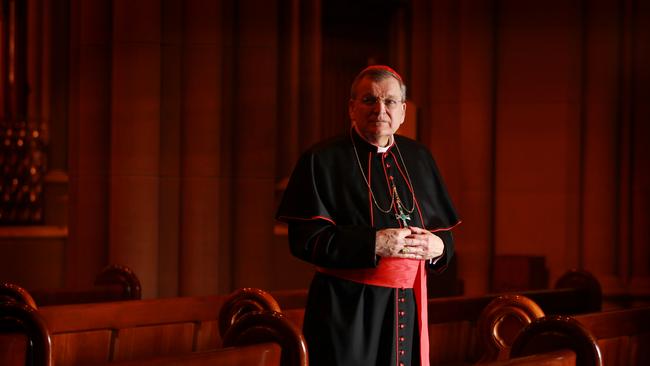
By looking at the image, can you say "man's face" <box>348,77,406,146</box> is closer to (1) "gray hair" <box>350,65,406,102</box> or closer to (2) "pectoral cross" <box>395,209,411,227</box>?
(1) "gray hair" <box>350,65,406,102</box>

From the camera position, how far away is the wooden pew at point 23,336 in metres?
2.78

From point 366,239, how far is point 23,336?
43.2 inches

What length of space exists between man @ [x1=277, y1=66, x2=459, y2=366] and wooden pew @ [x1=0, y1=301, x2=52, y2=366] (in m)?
0.81

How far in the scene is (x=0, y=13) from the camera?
10.9 metres

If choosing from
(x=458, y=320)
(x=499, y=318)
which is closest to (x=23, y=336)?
(x=499, y=318)

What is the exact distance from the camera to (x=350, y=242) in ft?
8.62

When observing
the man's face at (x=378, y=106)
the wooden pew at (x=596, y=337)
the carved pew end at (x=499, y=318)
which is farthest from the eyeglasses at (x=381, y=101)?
the carved pew end at (x=499, y=318)

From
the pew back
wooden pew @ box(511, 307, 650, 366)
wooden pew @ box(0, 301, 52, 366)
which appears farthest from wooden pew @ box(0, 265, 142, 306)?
wooden pew @ box(511, 307, 650, 366)

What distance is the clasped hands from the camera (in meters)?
2.64

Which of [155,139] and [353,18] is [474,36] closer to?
[155,139]

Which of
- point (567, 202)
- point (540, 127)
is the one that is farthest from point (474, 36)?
point (567, 202)

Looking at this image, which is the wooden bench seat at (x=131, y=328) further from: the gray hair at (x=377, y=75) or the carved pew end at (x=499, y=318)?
the gray hair at (x=377, y=75)

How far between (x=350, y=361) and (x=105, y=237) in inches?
170

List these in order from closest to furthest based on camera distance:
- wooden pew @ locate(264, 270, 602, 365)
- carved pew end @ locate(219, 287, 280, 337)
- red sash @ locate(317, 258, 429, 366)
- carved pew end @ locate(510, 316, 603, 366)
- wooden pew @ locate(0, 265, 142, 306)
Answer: red sash @ locate(317, 258, 429, 366), carved pew end @ locate(510, 316, 603, 366), carved pew end @ locate(219, 287, 280, 337), wooden pew @ locate(264, 270, 602, 365), wooden pew @ locate(0, 265, 142, 306)
